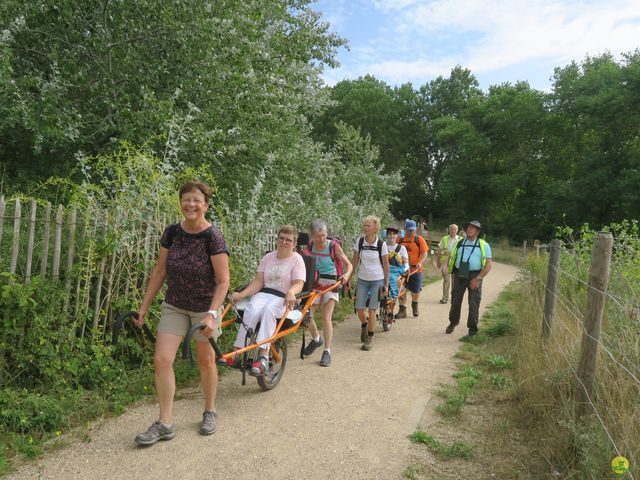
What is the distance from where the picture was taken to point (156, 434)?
385cm

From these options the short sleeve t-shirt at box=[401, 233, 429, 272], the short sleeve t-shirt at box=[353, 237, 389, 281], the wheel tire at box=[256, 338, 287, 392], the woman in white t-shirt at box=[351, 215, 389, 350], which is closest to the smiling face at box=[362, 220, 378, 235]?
the woman in white t-shirt at box=[351, 215, 389, 350]

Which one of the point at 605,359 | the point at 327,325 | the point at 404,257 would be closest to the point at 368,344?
the point at 327,325

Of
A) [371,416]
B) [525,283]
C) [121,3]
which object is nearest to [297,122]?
[121,3]

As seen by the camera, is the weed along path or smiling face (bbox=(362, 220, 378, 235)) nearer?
the weed along path

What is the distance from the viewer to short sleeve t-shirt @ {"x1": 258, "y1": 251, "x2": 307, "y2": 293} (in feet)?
17.3

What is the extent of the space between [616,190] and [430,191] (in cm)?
2456

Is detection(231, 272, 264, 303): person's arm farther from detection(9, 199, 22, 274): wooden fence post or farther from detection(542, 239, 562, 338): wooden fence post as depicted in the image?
detection(542, 239, 562, 338): wooden fence post

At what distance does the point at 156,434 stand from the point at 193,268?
1.25 m

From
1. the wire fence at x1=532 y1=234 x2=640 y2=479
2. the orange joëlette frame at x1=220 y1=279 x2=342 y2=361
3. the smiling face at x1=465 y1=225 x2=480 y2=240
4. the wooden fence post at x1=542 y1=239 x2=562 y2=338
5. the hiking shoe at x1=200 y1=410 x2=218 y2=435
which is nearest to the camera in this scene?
the wire fence at x1=532 y1=234 x2=640 y2=479

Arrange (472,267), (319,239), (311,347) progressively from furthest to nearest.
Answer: (472,267), (311,347), (319,239)

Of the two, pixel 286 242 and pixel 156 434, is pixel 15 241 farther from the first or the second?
pixel 286 242

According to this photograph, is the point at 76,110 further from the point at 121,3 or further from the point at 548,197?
the point at 548,197

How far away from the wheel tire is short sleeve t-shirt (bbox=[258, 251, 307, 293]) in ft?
1.97

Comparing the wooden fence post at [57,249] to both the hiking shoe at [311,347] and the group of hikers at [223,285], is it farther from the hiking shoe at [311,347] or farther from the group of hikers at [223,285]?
the hiking shoe at [311,347]
